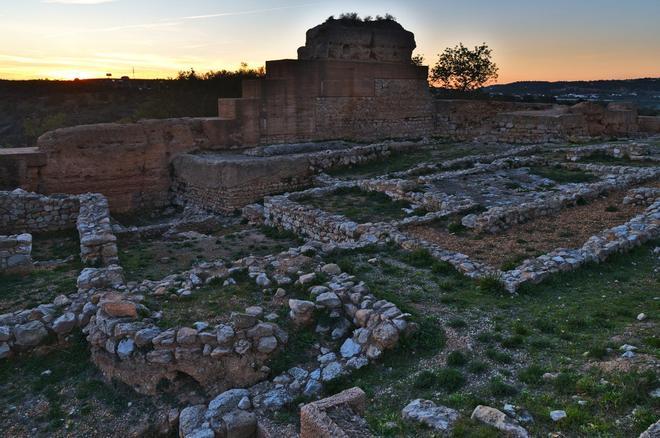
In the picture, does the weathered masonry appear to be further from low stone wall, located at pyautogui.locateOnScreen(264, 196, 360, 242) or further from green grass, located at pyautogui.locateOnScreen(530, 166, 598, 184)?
green grass, located at pyautogui.locateOnScreen(530, 166, 598, 184)

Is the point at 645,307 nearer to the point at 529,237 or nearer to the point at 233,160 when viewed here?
the point at 529,237

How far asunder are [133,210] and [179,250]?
6.00 metres

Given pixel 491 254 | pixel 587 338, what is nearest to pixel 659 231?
pixel 491 254

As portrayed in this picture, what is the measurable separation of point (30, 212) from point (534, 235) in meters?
10.2

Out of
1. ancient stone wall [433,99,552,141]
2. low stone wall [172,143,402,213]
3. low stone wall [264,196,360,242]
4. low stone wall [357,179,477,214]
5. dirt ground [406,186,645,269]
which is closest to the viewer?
dirt ground [406,186,645,269]

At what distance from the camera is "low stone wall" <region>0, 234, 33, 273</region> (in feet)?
28.9

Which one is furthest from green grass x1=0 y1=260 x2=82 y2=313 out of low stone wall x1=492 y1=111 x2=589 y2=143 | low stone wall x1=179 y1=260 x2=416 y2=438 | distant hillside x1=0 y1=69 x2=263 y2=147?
distant hillside x1=0 y1=69 x2=263 y2=147

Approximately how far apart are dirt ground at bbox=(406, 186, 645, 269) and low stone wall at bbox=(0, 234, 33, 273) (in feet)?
21.0

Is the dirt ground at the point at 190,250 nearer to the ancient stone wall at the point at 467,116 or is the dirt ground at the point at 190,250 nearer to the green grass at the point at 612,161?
the green grass at the point at 612,161

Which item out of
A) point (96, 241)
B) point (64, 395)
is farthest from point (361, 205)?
point (64, 395)

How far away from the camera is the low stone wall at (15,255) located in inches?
347

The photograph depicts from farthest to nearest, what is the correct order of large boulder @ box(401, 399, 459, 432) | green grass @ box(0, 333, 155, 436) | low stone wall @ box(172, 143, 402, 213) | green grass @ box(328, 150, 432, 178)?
green grass @ box(328, 150, 432, 178), low stone wall @ box(172, 143, 402, 213), green grass @ box(0, 333, 155, 436), large boulder @ box(401, 399, 459, 432)

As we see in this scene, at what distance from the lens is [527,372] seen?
16.2 ft

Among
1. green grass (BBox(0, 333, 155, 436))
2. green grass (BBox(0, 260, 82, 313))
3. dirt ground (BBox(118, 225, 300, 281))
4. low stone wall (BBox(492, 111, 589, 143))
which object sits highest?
low stone wall (BBox(492, 111, 589, 143))
